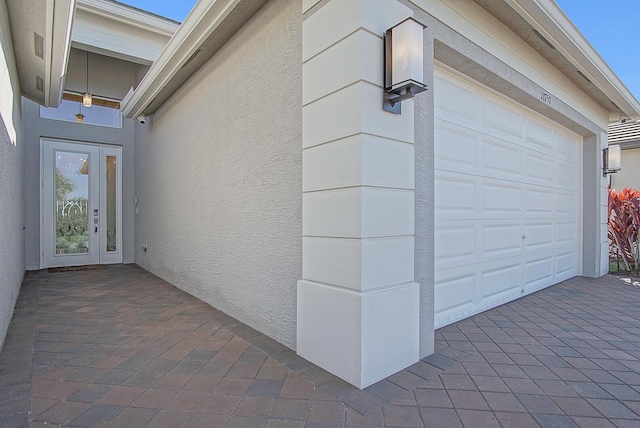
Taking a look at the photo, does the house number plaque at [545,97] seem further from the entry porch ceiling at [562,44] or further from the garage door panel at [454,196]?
the garage door panel at [454,196]

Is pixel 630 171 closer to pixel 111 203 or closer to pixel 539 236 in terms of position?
pixel 539 236

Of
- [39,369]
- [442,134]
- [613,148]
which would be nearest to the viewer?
[39,369]

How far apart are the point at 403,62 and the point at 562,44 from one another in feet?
9.90

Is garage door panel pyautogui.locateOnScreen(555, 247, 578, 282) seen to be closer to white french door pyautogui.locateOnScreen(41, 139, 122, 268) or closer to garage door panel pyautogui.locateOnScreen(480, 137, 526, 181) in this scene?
garage door panel pyautogui.locateOnScreen(480, 137, 526, 181)

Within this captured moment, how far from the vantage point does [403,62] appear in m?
2.02

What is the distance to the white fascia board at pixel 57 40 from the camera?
304 centimetres

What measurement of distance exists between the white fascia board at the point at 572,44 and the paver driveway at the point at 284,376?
3.01 meters

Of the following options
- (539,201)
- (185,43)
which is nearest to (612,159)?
(539,201)

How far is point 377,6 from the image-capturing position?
211 cm

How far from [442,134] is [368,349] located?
2067mm

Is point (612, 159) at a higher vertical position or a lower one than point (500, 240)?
higher

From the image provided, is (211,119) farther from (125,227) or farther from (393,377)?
(125,227)

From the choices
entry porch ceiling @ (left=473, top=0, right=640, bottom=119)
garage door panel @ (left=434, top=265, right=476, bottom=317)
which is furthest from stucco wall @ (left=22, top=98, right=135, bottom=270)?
entry porch ceiling @ (left=473, top=0, right=640, bottom=119)

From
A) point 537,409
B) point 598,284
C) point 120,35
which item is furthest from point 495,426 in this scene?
point 120,35
